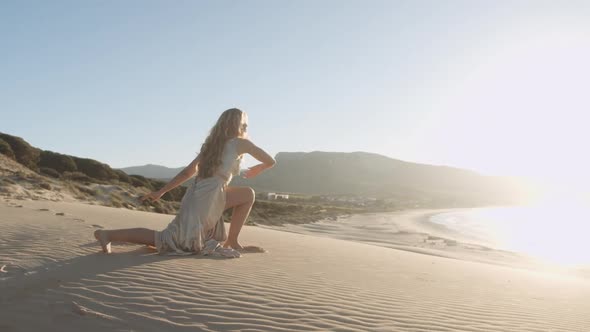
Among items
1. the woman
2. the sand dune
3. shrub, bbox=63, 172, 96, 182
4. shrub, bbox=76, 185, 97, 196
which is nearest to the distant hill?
shrub, bbox=63, 172, 96, 182

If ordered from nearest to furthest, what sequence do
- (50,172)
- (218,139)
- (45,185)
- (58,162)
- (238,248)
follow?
(218,139), (238,248), (45,185), (50,172), (58,162)

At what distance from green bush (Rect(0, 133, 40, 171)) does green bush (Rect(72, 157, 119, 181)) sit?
8.24ft

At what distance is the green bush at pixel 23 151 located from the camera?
2661 centimetres

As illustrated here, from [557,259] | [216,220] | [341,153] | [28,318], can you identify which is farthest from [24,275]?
[341,153]

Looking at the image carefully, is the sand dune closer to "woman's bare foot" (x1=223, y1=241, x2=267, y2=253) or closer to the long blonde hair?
"woman's bare foot" (x1=223, y1=241, x2=267, y2=253)

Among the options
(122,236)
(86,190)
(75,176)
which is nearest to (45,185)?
(86,190)

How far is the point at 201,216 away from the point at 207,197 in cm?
23

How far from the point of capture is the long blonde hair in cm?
535

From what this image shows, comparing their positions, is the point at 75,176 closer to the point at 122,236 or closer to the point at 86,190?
the point at 86,190

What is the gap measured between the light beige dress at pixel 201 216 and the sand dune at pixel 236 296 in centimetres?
18

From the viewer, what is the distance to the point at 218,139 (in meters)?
5.43

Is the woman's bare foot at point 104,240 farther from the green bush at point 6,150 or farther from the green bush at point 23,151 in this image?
the green bush at point 6,150

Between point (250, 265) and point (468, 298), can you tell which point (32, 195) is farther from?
point (468, 298)

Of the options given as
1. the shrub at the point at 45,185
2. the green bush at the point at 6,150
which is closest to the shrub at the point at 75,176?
the green bush at the point at 6,150
